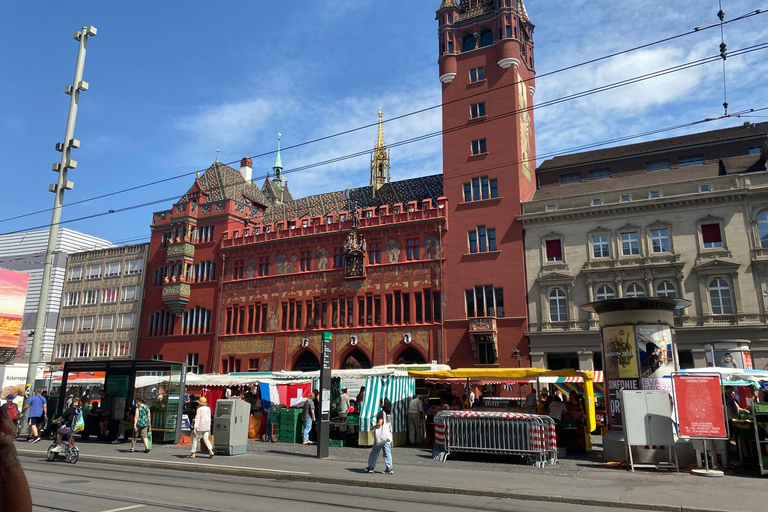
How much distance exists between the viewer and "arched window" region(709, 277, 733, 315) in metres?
30.3

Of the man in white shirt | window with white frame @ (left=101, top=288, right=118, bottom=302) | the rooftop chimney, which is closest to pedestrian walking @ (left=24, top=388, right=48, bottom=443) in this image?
the man in white shirt

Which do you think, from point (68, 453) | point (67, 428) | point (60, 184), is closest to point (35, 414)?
point (67, 428)

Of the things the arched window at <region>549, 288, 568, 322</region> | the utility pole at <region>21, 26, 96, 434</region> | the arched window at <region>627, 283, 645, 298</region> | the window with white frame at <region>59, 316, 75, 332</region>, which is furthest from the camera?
the window with white frame at <region>59, 316, 75, 332</region>

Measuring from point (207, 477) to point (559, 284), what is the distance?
1018 inches

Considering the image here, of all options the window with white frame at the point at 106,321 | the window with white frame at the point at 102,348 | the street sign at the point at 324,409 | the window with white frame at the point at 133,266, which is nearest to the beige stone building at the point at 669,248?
the street sign at the point at 324,409

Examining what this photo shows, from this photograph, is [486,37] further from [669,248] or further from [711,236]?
[711,236]

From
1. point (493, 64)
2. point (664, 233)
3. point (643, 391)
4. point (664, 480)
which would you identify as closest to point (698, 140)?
point (664, 233)

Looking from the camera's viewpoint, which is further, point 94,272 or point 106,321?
point 94,272

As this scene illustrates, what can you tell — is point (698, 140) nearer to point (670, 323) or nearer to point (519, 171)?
point (519, 171)

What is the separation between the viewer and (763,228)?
99.7ft

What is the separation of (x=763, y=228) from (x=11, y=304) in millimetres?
56735

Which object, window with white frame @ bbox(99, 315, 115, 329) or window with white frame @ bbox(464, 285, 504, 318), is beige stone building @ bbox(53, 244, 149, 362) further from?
window with white frame @ bbox(464, 285, 504, 318)

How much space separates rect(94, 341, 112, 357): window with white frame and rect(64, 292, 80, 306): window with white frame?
5.52 meters

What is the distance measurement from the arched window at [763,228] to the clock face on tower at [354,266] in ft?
76.5
